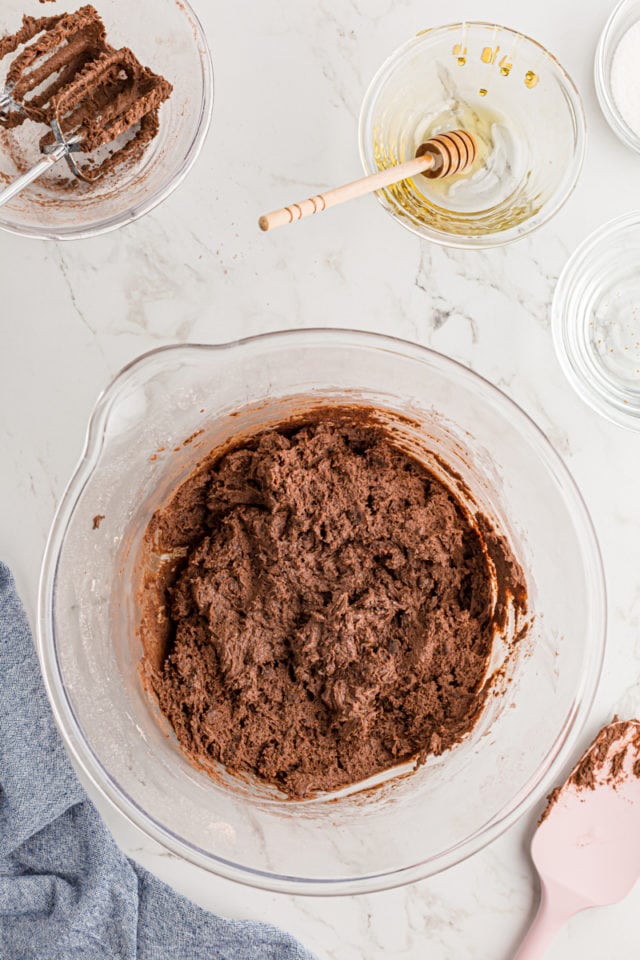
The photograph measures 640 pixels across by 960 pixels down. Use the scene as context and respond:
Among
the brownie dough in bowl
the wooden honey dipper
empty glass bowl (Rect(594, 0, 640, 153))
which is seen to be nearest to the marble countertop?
empty glass bowl (Rect(594, 0, 640, 153))

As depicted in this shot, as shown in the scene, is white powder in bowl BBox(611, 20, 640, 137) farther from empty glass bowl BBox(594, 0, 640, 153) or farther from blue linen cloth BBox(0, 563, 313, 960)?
blue linen cloth BBox(0, 563, 313, 960)

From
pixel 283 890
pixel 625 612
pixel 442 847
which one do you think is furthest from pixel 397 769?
pixel 625 612

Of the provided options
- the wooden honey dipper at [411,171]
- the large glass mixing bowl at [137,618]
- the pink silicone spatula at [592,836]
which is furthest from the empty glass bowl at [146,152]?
the pink silicone spatula at [592,836]

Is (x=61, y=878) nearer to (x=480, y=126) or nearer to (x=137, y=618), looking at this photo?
(x=137, y=618)

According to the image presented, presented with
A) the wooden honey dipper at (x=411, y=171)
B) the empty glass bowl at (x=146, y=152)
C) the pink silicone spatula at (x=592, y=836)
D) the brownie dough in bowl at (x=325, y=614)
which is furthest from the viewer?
the pink silicone spatula at (x=592, y=836)

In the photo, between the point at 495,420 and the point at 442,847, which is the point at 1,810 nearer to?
the point at 442,847

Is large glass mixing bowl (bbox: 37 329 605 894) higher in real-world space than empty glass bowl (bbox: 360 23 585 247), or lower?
lower

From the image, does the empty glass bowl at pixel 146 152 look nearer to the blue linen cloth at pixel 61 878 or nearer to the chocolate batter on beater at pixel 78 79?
the chocolate batter on beater at pixel 78 79
